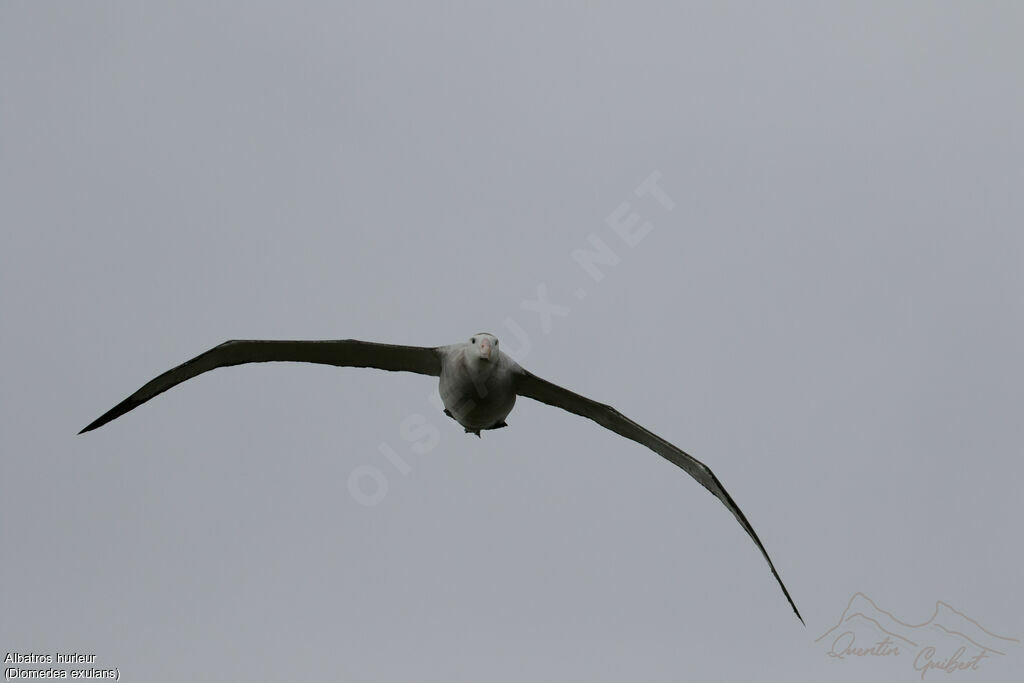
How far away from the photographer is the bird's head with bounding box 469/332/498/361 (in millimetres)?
17484

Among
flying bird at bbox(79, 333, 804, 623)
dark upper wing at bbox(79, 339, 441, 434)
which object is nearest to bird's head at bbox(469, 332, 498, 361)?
flying bird at bbox(79, 333, 804, 623)

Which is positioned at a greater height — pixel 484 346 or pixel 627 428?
pixel 484 346

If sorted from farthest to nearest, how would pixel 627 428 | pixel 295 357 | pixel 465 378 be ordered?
1. pixel 627 428
2. pixel 295 357
3. pixel 465 378

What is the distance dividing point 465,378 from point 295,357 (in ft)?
9.62

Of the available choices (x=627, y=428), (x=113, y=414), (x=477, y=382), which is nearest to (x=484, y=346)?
(x=477, y=382)

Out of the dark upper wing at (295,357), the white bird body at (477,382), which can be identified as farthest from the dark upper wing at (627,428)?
the dark upper wing at (295,357)

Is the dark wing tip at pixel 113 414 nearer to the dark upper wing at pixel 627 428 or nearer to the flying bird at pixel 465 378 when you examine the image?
the flying bird at pixel 465 378

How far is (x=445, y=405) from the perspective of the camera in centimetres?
1881

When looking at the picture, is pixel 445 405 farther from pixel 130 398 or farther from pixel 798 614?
pixel 798 614

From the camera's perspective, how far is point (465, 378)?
1794cm

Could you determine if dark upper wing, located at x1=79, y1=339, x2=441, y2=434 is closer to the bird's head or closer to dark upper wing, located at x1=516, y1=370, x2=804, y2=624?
the bird's head

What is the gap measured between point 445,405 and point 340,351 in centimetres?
192

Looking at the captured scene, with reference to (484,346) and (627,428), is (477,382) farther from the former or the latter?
(627,428)

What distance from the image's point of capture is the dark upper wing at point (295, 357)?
17.7 meters
